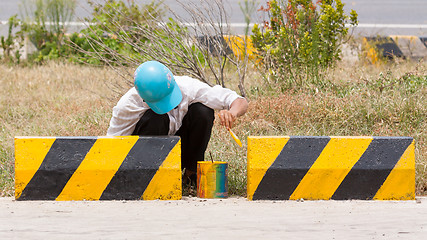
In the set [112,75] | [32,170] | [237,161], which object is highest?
[32,170]

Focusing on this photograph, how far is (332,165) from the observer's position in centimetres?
388

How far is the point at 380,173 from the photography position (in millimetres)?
3898

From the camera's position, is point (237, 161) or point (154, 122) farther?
point (237, 161)

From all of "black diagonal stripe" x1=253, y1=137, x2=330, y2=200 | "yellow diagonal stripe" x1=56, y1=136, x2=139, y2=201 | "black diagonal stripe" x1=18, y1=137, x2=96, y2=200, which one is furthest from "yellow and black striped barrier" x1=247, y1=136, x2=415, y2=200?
"black diagonal stripe" x1=18, y1=137, x2=96, y2=200

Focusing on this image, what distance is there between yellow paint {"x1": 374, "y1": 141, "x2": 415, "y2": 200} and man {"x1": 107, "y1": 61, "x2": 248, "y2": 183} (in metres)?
1.00

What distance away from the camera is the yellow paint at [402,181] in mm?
3896

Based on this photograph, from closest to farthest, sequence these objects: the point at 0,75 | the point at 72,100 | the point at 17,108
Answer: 1. the point at 17,108
2. the point at 72,100
3. the point at 0,75

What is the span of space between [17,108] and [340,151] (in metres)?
3.77

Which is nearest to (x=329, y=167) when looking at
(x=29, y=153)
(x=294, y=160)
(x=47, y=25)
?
(x=294, y=160)

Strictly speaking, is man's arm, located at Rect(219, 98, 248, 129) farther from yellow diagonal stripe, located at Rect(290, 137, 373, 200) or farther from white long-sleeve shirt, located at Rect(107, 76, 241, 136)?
yellow diagonal stripe, located at Rect(290, 137, 373, 200)

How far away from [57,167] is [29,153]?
0.61 ft

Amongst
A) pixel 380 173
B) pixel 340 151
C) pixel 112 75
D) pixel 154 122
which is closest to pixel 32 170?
pixel 154 122

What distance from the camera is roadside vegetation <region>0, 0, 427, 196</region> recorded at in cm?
522

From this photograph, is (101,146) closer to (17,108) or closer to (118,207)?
(118,207)
